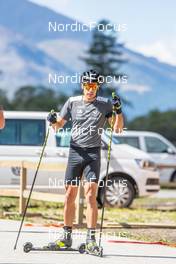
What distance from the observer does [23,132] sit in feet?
61.1

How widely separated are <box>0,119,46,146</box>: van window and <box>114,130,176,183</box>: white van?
10.5 meters

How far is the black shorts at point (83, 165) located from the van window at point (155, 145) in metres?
18.1

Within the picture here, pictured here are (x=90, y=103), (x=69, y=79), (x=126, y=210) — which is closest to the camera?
(x=90, y=103)

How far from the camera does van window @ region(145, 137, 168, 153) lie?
29.4 meters

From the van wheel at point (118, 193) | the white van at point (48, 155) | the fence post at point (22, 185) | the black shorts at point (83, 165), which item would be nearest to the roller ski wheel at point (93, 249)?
the black shorts at point (83, 165)

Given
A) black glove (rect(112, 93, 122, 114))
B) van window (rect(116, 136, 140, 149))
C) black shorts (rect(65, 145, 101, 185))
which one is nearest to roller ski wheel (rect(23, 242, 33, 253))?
black shorts (rect(65, 145, 101, 185))

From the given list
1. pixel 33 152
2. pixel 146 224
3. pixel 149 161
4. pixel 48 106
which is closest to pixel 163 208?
pixel 149 161

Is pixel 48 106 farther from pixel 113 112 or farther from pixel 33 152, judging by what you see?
pixel 113 112

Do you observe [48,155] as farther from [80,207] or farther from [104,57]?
[104,57]

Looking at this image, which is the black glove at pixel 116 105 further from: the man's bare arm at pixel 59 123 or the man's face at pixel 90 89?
the man's bare arm at pixel 59 123

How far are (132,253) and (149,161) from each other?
8150 millimetres

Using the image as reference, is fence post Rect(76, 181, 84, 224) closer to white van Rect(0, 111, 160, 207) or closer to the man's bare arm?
white van Rect(0, 111, 160, 207)

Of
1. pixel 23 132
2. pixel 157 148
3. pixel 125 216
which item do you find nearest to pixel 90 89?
pixel 125 216

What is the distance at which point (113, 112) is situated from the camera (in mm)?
11281
